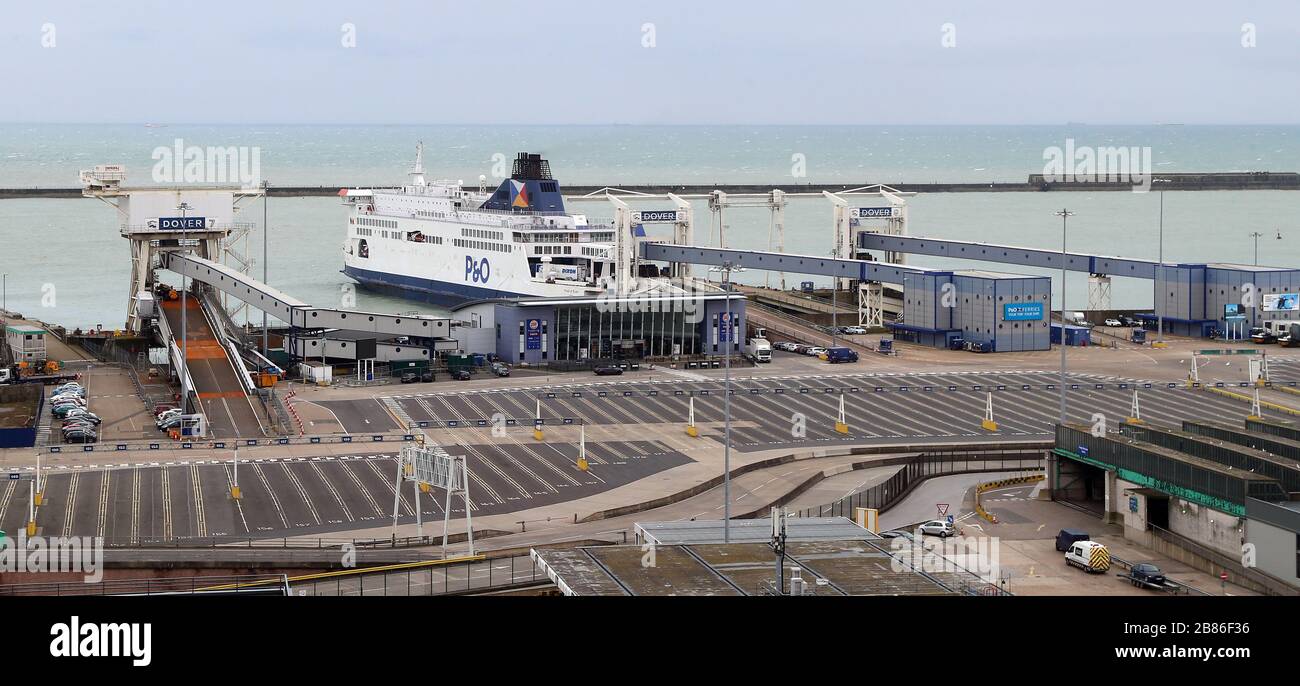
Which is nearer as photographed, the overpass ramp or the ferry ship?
the overpass ramp

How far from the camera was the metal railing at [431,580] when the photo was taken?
31.5m

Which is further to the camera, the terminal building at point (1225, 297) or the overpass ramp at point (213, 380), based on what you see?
the terminal building at point (1225, 297)

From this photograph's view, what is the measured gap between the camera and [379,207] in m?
122

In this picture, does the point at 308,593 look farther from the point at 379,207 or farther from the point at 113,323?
the point at 379,207

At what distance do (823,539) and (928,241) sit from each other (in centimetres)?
6452

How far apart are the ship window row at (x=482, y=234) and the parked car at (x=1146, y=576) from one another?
231 ft

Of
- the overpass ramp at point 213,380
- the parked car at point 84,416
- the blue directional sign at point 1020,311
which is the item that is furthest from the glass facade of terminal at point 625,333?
the parked car at point 84,416

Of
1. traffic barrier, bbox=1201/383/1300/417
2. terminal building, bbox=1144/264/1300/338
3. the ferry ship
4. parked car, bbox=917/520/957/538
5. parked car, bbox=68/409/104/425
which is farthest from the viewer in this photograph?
the ferry ship

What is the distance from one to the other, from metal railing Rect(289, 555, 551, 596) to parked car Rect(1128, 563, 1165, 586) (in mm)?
12755

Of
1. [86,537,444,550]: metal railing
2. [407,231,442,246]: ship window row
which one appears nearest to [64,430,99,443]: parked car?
[86,537,444,550]: metal railing

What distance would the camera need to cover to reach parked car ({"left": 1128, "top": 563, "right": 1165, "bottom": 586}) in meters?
34.2

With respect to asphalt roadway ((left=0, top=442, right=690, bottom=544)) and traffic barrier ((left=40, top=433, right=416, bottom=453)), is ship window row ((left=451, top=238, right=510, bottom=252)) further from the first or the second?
asphalt roadway ((left=0, top=442, right=690, bottom=544))

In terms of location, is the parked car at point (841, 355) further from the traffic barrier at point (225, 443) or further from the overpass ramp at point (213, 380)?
the overpass ramp at point (213, 380)
